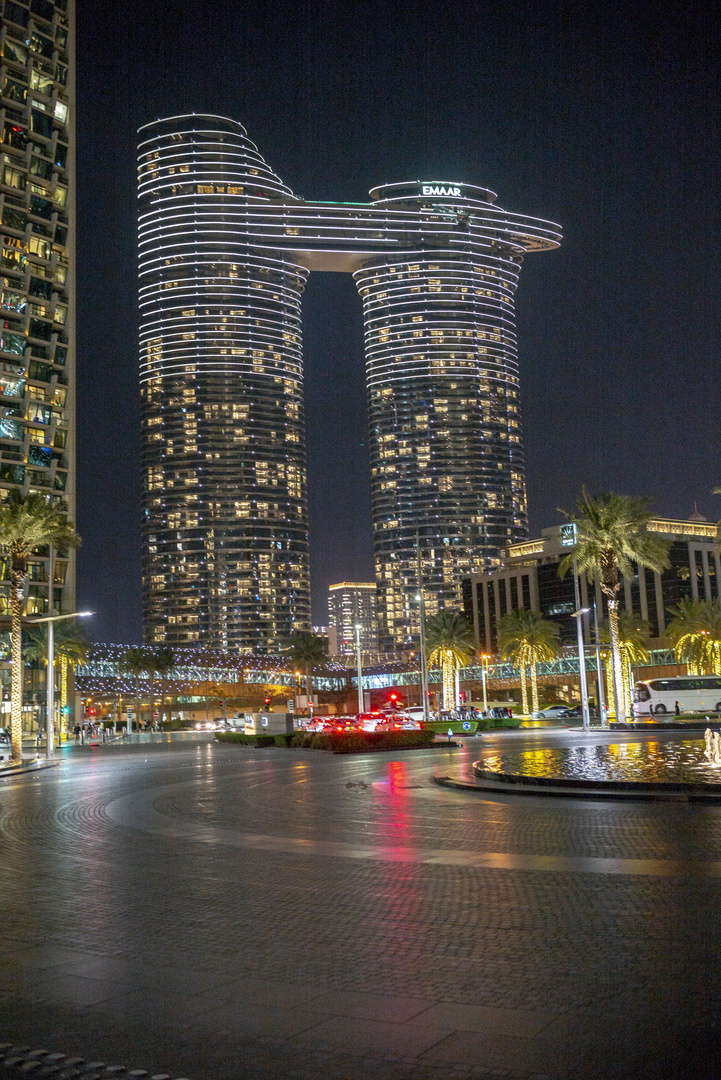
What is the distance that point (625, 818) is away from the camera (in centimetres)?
1720

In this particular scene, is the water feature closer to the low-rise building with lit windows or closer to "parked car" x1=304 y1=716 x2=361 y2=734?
"parked car" x1=304 y1=716 x2=361 y2=734

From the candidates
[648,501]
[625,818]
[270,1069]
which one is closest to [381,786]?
[625,818]

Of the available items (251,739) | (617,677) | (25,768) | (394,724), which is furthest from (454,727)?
(25,768)

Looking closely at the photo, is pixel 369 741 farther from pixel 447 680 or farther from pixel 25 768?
pixel 447 680

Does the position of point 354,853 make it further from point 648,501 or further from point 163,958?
point 648,501

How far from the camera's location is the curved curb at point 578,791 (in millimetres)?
19500

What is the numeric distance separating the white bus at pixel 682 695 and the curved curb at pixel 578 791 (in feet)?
163

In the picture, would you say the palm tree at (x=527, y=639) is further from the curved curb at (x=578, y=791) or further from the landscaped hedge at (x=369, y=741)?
the curved curb at (x=578, y=791)

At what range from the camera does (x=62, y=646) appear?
92.8 m

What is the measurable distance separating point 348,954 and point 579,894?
3.24 meters

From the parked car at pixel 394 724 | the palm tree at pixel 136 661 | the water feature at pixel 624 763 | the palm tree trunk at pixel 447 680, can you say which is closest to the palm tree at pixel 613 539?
the parked car at pixel 394 724

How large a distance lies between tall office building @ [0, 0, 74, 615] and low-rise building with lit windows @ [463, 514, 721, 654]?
211 feet

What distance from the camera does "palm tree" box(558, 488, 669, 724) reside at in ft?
194

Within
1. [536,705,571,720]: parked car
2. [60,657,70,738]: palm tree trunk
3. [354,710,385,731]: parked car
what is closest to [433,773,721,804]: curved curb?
[354,710,385,731]: parked car
